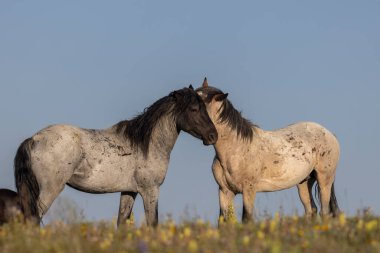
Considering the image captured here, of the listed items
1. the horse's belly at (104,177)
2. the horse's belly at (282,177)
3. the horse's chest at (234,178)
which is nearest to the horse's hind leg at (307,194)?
the horse's belly at (282,177)

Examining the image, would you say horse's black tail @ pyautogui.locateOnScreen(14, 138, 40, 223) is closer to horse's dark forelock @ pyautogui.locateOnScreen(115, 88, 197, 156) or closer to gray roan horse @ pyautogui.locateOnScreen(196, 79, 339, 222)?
horse's dark forelock @ pyautogui.locateOnScreen(115, 88, 197, 156)

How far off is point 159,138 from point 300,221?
4.75 meters

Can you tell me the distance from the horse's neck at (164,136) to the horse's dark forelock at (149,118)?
0.09 m

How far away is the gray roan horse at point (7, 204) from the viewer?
11633mm

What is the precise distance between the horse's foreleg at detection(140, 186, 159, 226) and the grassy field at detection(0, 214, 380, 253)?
11.6ft

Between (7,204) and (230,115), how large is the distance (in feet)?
16.6

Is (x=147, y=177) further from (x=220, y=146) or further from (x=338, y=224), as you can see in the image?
(x=338, y=224)

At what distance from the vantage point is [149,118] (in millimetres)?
13820

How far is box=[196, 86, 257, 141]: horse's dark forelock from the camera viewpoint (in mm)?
13688

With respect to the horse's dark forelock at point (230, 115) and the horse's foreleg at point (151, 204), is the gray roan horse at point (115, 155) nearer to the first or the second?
the horse's foreleg at point (151, 204)

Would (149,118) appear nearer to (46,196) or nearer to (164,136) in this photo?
(164,136)

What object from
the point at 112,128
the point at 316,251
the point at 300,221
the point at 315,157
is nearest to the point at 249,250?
the point at 316,251

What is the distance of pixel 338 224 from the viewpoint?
28.9 feet

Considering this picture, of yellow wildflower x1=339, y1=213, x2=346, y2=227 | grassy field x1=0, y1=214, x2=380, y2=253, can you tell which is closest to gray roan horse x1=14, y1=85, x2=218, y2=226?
grassy field x1=0, y1=214, x2=380, y2=253
